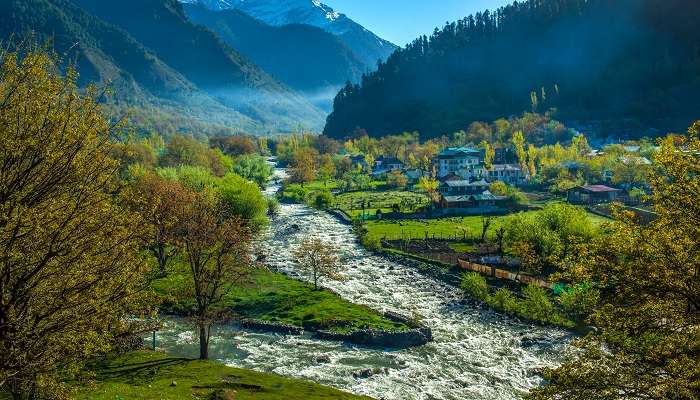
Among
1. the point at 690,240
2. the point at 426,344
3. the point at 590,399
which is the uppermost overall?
the point at 690,240

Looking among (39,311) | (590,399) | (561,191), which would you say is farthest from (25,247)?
(561,191)

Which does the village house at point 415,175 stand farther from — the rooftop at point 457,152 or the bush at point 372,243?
the bush at point 372,243

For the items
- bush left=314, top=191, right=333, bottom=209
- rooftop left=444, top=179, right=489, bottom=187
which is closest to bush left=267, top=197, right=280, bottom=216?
bush left=314, top=191, right=333, bottom=209

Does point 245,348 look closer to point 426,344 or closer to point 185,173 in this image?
point 426,344

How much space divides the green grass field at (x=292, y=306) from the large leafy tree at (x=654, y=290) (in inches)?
1255

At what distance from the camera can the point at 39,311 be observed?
54.6 ft

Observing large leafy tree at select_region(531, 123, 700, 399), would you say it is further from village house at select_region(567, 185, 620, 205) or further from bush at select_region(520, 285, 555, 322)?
village house at select_region(567, 185, 620, 205)

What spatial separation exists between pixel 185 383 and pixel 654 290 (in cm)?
2718

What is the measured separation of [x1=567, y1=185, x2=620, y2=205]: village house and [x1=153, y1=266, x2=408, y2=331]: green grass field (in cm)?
9147

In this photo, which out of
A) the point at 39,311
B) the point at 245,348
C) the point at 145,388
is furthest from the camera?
the point at 245,348

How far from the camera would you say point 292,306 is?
54750 millimetres

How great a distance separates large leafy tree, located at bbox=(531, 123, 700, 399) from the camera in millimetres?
16359

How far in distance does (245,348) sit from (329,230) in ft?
191

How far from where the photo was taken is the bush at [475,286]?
59.3 meters
